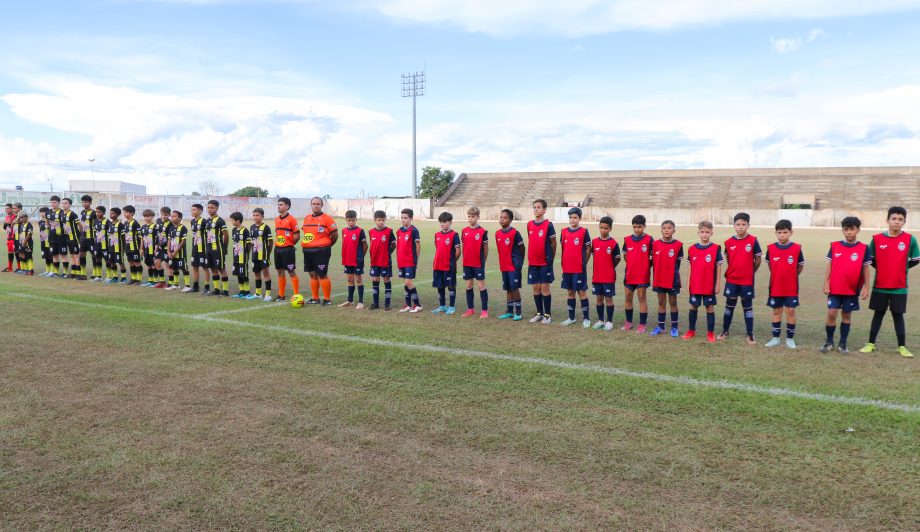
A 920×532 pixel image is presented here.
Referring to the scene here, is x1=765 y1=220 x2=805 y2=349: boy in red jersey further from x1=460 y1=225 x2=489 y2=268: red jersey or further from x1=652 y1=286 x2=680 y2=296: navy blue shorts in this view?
x1=460 y1=225 x2=489 y2=268: red jersey

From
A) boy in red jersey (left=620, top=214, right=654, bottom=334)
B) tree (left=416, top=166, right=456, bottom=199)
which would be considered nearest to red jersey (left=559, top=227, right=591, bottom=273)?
boy in red jersey (left=620, top=214, right=654, bottom=334)

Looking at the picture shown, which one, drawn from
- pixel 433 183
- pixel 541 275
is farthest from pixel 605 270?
pixel 433 183

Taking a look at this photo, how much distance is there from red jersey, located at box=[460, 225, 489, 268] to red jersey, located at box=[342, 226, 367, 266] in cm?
192

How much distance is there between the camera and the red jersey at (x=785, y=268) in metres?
8.38

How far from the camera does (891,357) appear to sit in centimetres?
780

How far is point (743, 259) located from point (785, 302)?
2.49ft

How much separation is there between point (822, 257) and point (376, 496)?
75.1 feet

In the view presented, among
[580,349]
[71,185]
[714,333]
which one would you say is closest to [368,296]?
[580,349]

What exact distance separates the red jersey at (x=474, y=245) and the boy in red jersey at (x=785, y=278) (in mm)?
4294

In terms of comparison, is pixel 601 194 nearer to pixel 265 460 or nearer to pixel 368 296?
pixel 368 296

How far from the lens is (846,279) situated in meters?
8.20

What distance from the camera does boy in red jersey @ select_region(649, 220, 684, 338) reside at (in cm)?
911

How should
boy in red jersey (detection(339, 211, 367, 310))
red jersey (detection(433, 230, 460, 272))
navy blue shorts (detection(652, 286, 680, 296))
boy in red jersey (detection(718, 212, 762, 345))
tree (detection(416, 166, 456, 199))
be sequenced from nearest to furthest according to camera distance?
boy in red jersey (detection(718, 212, 762, 345)) → navy blue shorts (detection(652, 286, 680, 296)) → red jersey (detection(433, 230, 460, 272)) → boy in red jersey (detection(339, 211, 367, 310)) → tree (detection(416, 166, 456, 199))

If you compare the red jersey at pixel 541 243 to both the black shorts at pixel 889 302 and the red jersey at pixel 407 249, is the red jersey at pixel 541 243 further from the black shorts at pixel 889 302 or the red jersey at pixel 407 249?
the black shorts at pixel 889 302
